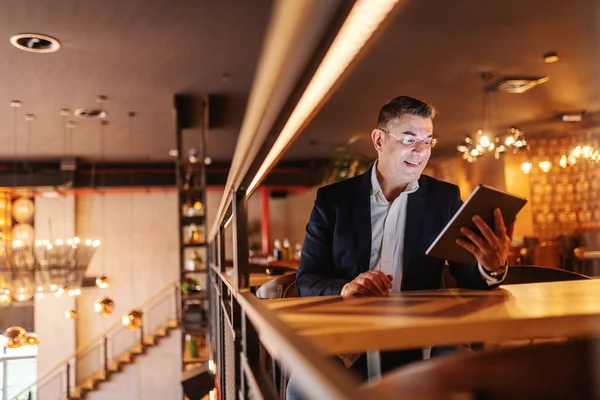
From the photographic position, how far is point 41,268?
6301 mm

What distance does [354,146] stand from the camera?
9375 millimetres

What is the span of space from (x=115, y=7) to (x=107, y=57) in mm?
1222

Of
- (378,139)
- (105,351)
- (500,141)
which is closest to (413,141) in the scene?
(378,139)

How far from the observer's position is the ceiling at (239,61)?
4457 millimetres

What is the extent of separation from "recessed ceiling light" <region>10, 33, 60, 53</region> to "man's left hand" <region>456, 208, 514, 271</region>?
14.8 ft

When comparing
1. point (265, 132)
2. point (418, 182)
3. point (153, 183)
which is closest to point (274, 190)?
point (153, 183)

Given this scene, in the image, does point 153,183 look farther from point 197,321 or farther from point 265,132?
point 265,132

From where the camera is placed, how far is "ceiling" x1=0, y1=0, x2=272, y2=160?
14.3 feet

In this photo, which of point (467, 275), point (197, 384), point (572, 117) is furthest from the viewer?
point (572, 117)

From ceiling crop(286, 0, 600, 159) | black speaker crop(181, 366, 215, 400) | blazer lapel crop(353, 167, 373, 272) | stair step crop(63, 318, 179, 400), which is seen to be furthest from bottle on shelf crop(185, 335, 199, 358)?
blazer lapel crop(353, 167, 373, 272)

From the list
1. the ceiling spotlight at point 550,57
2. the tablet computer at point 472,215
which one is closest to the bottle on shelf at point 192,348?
the ceiling spotlight at point 550,57

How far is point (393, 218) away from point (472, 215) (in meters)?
0.54

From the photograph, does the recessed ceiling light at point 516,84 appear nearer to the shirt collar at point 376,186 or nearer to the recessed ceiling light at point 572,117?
the recessed ceiling light at point 572,117

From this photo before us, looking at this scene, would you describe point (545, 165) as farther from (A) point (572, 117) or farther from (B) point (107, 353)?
(B) point (107, 353)
